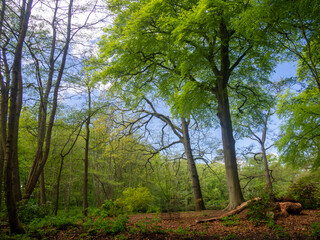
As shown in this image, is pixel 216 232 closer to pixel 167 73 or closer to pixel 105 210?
pixel 105 210

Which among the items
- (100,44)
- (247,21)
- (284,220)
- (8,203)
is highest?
(100,44)

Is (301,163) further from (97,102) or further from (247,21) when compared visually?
(97,102)

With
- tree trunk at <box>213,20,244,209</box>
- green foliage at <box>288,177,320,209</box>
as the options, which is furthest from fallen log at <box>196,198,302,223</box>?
green foliage at <box>288,177,320,209</box>

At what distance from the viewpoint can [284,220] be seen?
15.2 ft

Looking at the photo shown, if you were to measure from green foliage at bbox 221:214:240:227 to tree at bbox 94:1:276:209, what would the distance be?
3.88 ft

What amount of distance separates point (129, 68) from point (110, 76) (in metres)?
0.88

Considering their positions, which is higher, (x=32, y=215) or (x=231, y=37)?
(x=231, y=37)

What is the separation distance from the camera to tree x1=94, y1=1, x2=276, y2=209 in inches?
216

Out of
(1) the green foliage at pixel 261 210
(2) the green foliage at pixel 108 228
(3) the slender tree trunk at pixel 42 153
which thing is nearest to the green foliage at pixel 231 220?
(1) the green foliage at pixel 261 210

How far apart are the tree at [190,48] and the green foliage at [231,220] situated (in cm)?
118

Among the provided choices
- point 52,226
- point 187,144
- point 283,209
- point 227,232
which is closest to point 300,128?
point 187,144

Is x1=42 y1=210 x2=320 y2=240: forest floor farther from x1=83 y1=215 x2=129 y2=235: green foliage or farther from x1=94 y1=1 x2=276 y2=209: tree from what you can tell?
x1=94 y1=1 x2=276 y2=209: tree

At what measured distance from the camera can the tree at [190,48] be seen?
216 inches

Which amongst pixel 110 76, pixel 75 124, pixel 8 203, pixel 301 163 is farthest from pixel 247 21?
pixel 301 163
